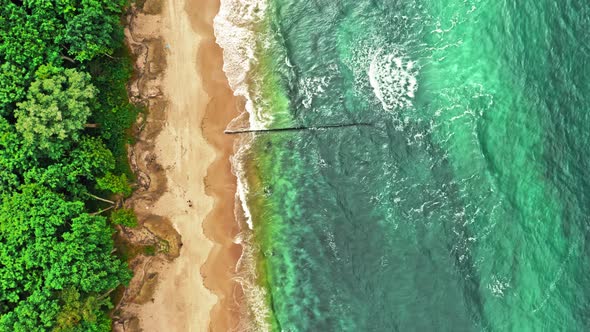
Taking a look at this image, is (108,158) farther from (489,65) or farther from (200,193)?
(489,65)

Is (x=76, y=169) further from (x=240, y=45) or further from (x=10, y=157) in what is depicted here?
(x=240, y=45)

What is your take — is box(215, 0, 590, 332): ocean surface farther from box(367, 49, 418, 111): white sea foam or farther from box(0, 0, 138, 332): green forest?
box(0, 0, 138, 332): green forest

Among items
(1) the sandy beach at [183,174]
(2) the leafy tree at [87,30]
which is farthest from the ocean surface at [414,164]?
(2) the leafy tree at [87,30]

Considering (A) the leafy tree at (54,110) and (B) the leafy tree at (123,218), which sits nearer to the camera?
(A) the leafy tree at (54,110)

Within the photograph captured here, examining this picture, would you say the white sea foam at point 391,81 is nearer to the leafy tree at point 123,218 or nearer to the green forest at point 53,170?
the green forest at point 53,170

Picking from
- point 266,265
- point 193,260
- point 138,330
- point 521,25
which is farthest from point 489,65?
point 138,330
